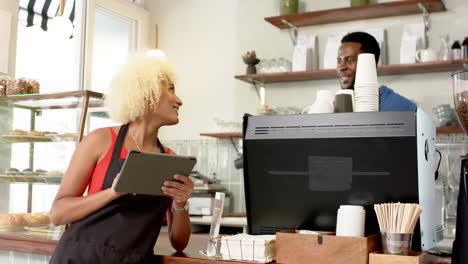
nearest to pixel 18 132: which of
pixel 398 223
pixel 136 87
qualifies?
pixel 136 87

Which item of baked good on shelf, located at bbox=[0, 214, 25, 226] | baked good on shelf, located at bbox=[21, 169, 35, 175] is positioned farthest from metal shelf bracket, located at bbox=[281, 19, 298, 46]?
baked good on shelf, located at bbox=[0, 214, 25, 226]

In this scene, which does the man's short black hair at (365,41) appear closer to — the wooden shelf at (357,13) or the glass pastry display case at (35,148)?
the glass pastry display case at (35,148)

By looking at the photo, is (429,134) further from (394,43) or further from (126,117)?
(394,43)

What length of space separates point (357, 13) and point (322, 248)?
3.33 metres

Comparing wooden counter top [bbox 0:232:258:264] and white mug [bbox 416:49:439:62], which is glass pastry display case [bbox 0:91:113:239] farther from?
white mug [bbox 416:49:439:62]

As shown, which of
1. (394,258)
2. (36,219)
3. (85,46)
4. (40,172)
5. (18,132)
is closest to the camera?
(394,258)

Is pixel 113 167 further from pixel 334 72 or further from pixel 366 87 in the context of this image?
pixel 334 72

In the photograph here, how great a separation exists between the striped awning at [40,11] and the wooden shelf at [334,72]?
1586mm

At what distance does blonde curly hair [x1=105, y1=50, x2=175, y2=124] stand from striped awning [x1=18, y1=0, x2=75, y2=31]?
2.83 meters

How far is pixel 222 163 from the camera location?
500 centimetres

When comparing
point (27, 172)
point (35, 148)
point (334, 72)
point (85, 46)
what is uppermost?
point (85, 46)

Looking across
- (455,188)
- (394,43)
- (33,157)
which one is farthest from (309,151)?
(394,43)

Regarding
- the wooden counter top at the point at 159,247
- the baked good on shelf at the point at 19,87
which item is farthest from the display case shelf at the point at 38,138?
the wooden counter top at the point at 159,247

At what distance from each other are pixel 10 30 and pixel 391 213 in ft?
11.5
